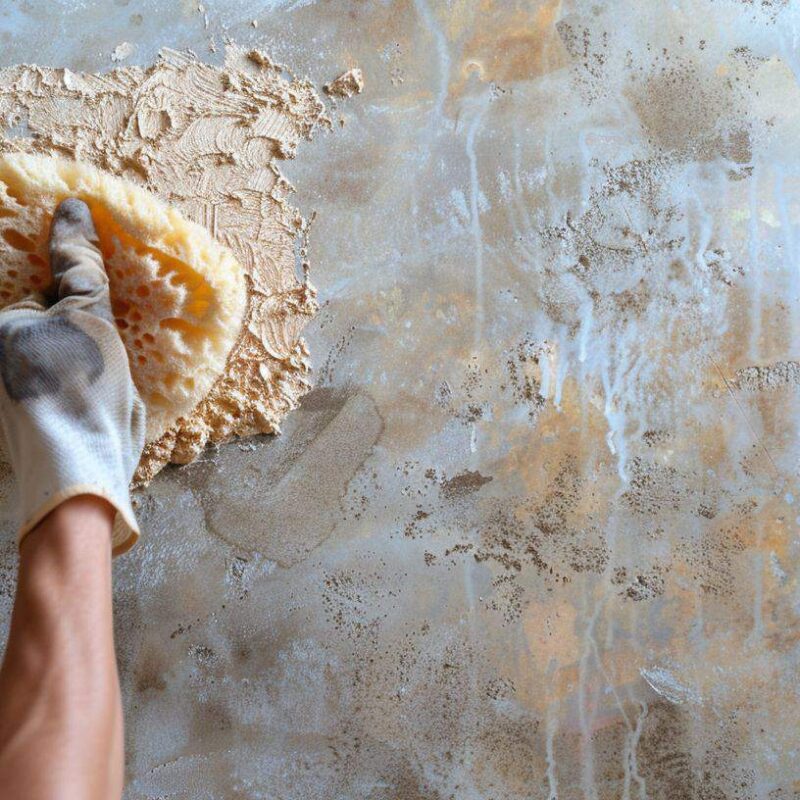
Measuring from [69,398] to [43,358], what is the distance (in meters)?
0.08

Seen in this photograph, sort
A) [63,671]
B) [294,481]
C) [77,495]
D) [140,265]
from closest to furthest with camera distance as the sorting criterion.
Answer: [63,671]
[77,495]
[140,265]
[294,481]

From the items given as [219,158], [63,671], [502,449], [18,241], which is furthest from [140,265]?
[502,449]

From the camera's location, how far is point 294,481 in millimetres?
1599

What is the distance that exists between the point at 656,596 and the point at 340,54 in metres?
1.45

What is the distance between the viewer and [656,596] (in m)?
1.65

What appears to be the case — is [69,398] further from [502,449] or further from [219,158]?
[502,449]

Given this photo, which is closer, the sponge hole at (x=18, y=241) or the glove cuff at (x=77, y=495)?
the glove cuff at (x=77, y=495)

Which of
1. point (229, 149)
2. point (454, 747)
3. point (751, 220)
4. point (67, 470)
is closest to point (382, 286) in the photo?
point (229, 149)

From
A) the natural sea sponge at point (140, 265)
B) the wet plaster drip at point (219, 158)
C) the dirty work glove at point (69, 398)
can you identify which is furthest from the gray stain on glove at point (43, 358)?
the wet plaster drip at point (219, 158)

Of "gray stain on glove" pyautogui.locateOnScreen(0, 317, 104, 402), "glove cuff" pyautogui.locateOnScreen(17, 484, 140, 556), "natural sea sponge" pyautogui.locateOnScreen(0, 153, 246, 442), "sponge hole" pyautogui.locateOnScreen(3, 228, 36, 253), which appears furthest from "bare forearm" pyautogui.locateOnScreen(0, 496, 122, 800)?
"sponge hole" pyautogui.locateOnScreen(3, 228, 36, 253)

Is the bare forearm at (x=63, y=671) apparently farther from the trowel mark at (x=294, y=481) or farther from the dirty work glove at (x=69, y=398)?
the trowel mark at (x=294, y=481)

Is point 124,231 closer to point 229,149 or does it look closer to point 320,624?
point 229,149

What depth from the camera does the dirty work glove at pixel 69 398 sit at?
1.16 metres

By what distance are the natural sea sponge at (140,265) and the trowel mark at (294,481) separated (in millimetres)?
246
